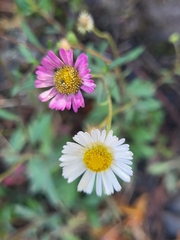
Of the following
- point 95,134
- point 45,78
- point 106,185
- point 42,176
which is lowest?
point 106,185

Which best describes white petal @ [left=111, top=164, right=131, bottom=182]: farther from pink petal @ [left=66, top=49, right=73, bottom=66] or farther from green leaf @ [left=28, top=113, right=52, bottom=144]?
green leaf @ [left=28, top=113, right=52, bottom=144]

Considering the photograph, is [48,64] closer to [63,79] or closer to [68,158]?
[63,79]

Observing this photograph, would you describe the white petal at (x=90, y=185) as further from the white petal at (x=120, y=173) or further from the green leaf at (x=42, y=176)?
the green leaf at (x=42, y=176)

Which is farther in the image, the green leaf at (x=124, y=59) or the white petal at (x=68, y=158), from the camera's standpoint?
the green leaf at (x=124, y=59)

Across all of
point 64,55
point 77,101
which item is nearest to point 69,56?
point 64,55

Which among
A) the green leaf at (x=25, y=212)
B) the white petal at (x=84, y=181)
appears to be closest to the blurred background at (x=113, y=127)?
the green leaf at (x=25, y=212)
